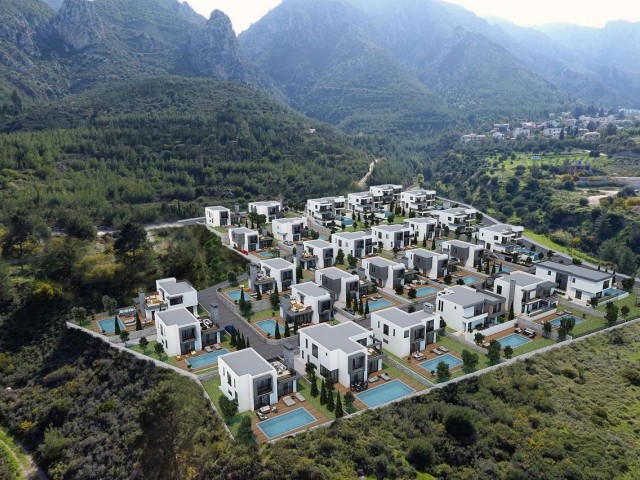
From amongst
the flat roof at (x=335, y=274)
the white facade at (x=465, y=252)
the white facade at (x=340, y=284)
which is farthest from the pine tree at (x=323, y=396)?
the white facade at (x=465, y=252)

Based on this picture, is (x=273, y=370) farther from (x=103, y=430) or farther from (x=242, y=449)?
(x=103, y=430)

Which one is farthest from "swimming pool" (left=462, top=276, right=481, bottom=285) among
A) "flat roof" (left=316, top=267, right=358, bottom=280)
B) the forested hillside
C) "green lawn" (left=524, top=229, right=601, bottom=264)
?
the forested hillside

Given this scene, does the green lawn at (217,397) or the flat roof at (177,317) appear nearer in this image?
the green lawn at (217,397)

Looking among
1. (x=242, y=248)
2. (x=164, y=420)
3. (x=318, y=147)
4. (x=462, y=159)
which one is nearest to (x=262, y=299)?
(x=242, y=248)

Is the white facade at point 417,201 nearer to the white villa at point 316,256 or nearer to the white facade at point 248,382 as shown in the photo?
the white villa at point 316,256

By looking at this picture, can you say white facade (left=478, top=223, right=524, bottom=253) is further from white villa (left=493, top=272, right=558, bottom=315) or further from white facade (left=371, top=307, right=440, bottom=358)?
white facade (left=371, top=307, right=440, bottom=358)

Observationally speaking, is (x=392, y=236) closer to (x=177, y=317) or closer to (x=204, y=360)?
(x=177, y=317)
